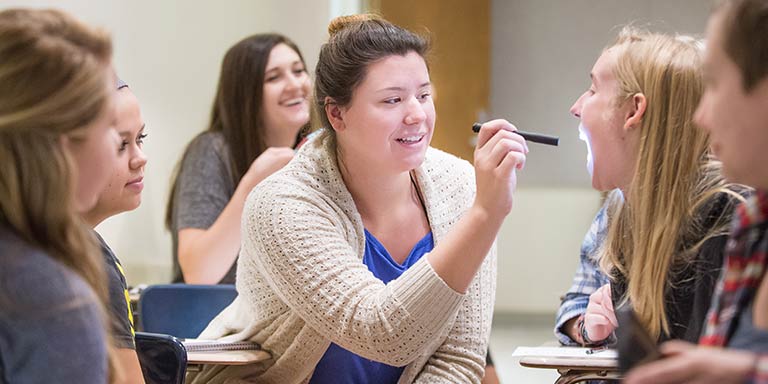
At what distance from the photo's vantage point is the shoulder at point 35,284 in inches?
43.6

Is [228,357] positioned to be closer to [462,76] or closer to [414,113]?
[414,113]

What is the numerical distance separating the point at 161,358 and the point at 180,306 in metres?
0.60

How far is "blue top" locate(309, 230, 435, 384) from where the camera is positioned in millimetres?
2125

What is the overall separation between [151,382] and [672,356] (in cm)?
122

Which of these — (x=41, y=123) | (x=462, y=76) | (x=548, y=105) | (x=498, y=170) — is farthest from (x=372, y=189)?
(x=548, y=105)

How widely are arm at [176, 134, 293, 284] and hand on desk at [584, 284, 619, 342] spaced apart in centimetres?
118

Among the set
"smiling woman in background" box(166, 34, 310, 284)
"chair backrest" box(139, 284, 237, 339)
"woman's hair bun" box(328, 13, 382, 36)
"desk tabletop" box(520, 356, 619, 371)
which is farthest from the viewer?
"smiling woman in background" box(166, 34, 310, 284)

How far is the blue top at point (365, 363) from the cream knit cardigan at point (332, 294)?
0.13 feet

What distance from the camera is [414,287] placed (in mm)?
1862

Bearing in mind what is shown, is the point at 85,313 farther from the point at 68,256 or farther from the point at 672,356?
the point at 672,356

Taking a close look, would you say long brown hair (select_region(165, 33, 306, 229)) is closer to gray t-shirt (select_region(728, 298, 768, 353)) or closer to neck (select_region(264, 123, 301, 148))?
neck (select_region(264, 123, 301, 148))

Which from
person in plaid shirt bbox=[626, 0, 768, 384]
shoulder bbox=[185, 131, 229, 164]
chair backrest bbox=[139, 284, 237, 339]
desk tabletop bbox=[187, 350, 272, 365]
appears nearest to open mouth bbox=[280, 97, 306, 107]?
shoulder bbox=[185, 131, 229, 164]

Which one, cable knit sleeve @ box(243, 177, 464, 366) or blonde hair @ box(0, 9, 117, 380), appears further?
cable knit sleeve @ box(243, 177, 464, 366)

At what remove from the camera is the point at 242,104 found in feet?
11.4
